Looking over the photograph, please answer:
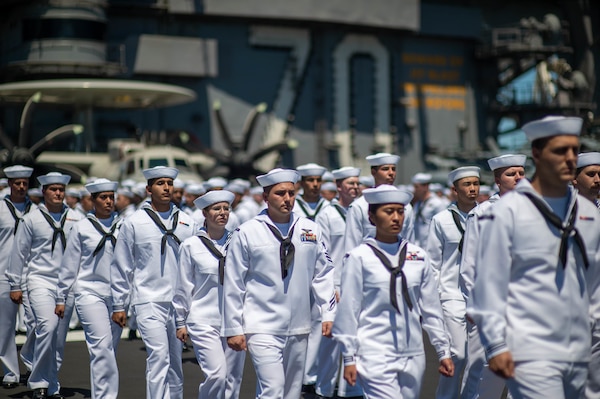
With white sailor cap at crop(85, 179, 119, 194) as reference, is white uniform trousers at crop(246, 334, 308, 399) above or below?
below

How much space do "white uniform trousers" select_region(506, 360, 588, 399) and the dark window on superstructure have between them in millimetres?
38538

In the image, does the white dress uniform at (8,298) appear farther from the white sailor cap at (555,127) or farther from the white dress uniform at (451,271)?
the white sailor cap at (555,127)

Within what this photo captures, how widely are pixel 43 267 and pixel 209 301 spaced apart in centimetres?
319

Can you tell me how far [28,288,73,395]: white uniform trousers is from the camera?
1057cm

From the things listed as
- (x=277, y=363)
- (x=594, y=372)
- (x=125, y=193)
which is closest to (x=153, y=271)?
(x=277, y=363)

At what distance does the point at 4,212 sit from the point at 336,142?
119 ft

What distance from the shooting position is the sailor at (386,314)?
20.9ft

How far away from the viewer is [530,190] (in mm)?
5324

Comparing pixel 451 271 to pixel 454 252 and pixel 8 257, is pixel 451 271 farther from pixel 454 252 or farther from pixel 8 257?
pixel 8 257

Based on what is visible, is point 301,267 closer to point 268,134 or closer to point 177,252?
point 177,252

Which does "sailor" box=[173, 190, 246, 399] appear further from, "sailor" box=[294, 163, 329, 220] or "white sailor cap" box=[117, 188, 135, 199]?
"white sailor cap" box=[117, 188, 135, 199]

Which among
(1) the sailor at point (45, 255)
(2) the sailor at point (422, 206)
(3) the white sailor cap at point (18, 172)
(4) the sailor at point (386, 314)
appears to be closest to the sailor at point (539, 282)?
(4) the sailor at point (386, 314)

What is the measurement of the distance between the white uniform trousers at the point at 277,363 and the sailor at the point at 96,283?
7.85 feet

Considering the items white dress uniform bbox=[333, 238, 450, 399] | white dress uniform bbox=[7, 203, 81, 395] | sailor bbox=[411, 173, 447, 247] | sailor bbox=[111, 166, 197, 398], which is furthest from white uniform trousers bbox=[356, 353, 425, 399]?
sailor bbox=[411, 173, 447, 247]
